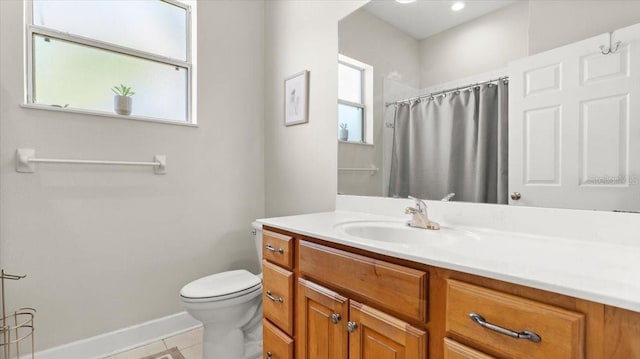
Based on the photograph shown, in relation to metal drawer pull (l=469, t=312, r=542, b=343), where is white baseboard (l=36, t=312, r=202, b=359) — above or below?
below

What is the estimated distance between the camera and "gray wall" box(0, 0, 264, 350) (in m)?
1.50

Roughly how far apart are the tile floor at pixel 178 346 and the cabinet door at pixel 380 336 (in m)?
1.25

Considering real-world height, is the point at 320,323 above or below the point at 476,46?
below

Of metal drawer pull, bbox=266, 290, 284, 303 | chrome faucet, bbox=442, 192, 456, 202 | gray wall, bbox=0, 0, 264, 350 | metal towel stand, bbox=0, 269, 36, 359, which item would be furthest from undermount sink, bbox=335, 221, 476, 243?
metal towel stand, bbox=0, 269, 36, 359

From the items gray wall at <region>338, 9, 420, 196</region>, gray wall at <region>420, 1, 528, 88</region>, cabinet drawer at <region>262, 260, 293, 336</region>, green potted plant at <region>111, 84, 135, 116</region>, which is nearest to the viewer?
gray wall at <region>420, 1, 528, 88</region>

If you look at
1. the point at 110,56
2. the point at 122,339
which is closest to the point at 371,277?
the point at 122,339

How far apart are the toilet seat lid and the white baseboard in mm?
534

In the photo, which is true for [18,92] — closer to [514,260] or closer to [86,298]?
[86,298]

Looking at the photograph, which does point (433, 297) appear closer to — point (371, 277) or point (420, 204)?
point (371, 277)

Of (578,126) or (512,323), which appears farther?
(578,126)

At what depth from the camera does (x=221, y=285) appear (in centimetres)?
162

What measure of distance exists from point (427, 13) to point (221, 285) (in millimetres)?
1734

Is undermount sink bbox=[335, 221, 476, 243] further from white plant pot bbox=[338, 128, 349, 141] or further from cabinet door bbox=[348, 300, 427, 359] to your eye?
white plant pot bbox=[338, 128, 349, 141]

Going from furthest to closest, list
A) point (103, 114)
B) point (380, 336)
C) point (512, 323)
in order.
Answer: point (103, 114)
point (380, 336)
point (512, 323)
